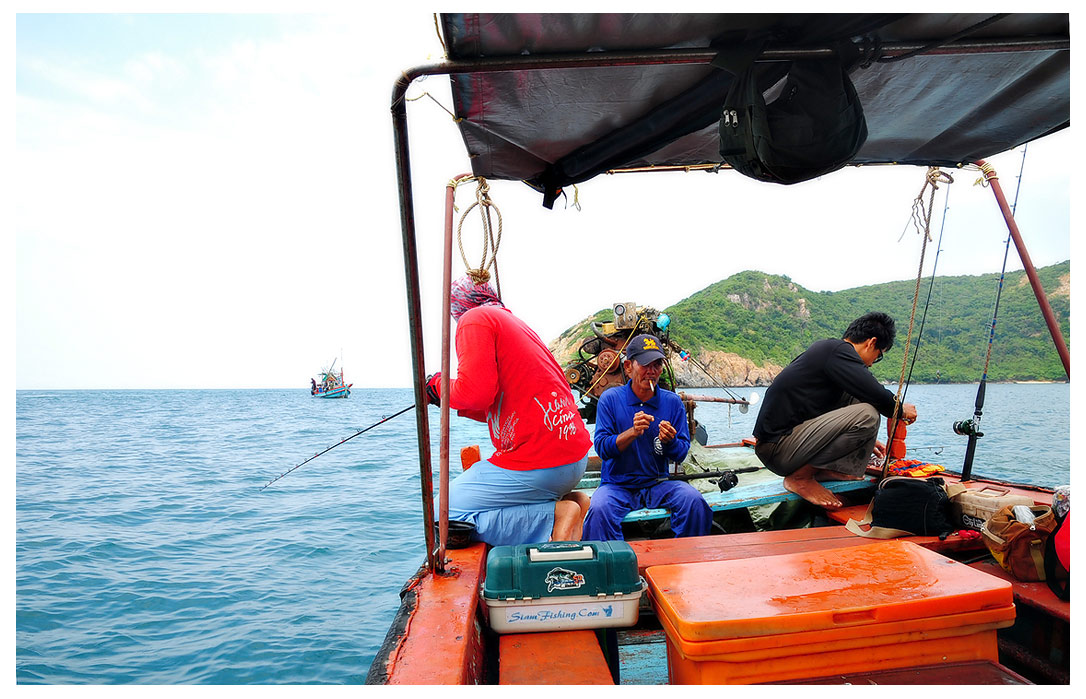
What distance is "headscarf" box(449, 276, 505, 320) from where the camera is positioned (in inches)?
117

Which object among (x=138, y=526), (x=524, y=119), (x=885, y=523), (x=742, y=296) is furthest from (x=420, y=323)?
(x=742, y=296)

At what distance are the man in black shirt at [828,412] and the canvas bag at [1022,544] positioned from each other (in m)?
1.12

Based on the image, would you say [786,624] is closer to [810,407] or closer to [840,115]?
[840,115]

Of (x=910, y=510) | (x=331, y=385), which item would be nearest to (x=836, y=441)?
(x=910, y=510)

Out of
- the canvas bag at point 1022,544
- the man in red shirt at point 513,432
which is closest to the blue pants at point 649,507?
the man in red shirt at point 513,432

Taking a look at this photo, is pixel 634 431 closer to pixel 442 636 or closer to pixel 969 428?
pixel 442 636

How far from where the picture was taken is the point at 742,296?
5016 cm

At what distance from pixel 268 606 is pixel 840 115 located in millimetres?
7496

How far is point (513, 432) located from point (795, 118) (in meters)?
1.83

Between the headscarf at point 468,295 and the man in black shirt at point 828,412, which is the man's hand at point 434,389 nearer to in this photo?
the headscarf at point 468,295

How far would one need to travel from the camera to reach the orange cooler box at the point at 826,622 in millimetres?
1521

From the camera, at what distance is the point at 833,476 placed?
3.73 meters

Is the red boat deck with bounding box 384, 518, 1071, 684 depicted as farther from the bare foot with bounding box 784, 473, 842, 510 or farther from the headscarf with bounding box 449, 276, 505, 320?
the headscarf with bounding box 449, 276, 505, 320

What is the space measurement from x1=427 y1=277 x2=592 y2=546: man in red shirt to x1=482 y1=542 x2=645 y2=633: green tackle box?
0.78 m
